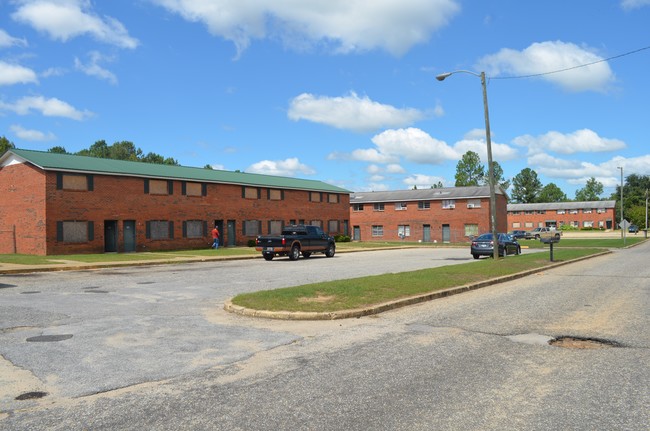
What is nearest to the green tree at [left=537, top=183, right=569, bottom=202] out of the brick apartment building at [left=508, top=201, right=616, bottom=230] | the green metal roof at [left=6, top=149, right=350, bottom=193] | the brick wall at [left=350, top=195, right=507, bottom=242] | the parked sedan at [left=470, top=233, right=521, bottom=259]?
the brick apartment building at [left=508, top=201, right=616, bottom=230]

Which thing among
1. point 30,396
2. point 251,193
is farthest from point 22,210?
point 30,396

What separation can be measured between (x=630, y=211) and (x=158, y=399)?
5455 inches

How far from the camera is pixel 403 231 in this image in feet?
228

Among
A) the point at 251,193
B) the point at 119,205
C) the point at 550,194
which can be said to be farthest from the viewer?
the point at 550,194

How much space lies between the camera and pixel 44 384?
5961mm

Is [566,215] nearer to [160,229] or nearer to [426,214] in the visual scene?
[426,214]

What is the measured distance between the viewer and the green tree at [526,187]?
148375 millimetres

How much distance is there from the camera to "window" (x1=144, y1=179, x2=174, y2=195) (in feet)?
125

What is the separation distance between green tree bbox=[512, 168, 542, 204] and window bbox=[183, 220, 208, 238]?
126m

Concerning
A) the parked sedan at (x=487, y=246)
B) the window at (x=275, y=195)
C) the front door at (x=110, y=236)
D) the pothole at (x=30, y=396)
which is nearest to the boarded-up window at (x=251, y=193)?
the window at (x=275, y=195)

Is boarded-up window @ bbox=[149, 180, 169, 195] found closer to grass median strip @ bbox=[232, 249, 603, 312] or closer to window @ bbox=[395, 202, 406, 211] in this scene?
grass median strip @ bbox=[232, 249, 603, 312]

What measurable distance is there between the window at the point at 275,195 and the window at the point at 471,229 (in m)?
26.1

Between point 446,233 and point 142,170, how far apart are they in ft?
131

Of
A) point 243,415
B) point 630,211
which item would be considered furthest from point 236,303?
point 630,211
